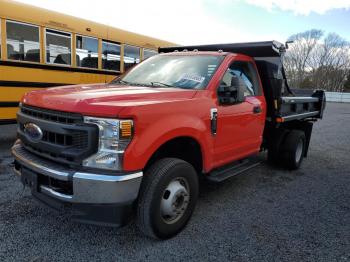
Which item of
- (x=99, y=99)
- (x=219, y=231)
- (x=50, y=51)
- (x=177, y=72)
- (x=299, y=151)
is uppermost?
(x=50, y=51)

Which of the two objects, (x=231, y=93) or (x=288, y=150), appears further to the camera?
(x=288, y=150)

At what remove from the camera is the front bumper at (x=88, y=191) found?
8.64ft

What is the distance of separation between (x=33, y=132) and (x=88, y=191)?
3.02 feet

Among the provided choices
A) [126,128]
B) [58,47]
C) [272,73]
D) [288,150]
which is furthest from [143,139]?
[58,47]

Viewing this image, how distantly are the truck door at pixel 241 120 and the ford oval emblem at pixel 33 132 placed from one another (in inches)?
73.5

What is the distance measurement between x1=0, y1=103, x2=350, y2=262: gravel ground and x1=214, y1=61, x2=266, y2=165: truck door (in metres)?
0.66

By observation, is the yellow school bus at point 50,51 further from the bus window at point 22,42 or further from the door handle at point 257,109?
the door handle at point 257,109

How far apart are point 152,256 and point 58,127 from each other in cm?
141

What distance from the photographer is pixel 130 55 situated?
8.58 metres

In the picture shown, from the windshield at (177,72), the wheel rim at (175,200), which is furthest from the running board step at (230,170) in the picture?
the windshield at (177,72)

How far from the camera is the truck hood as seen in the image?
267cm

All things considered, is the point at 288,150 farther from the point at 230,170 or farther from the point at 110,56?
the point at 110,56

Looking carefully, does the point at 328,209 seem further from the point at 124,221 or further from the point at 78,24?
the point at 78,24

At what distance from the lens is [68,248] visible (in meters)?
2.97
